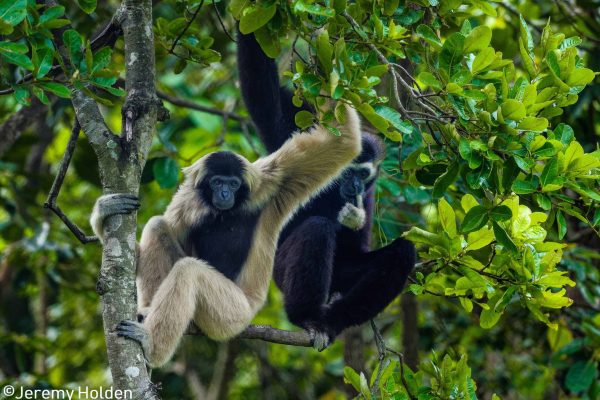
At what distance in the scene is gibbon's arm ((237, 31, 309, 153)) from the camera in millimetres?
6574

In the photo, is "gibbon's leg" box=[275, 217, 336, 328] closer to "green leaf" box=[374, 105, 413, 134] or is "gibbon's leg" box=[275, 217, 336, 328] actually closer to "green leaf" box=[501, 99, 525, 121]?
"green leaf" box=[374, 105, 413, 134]

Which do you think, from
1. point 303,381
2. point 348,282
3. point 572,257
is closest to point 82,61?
point 348,282

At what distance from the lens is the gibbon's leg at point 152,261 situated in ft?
18.4

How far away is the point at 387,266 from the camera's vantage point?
6.21m

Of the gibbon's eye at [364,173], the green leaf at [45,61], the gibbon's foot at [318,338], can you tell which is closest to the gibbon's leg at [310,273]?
the gibbon's foot at [318,338]

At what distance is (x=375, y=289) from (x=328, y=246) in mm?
525

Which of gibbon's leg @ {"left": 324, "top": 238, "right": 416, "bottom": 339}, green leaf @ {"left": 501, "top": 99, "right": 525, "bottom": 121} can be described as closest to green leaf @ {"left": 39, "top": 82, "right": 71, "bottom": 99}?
green leaf @ {"left": 501, "top": 99, "right": 525, "bottom": 121}

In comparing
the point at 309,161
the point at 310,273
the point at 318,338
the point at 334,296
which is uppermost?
the point at 309,161

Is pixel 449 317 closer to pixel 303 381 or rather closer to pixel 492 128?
pixel 303 381

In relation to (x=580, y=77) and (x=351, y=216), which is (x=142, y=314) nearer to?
(x=351, y=216)

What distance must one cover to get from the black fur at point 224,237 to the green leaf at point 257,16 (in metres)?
2.16

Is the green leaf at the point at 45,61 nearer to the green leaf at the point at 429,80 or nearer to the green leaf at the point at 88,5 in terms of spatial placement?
the green leaf at the point at 88,5

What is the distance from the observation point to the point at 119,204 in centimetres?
411

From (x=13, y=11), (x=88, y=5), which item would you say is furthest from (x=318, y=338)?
(x=13, y=11)
